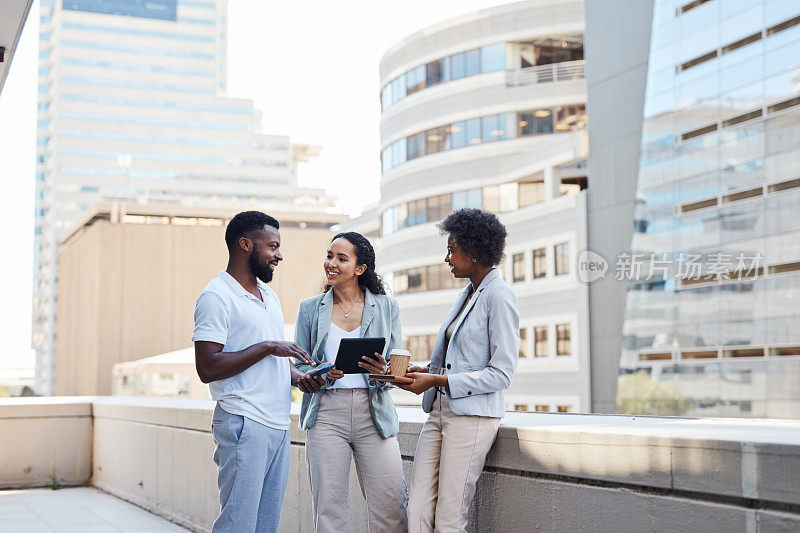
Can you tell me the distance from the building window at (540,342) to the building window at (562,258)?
9.25 feet

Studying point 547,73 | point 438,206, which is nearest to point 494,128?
point 547,73

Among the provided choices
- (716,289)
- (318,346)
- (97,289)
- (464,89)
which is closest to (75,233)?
(97,289)

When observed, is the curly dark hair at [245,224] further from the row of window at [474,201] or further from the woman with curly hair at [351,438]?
the row of window at [474,201]

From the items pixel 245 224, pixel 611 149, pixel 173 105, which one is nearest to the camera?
pixel 245 224

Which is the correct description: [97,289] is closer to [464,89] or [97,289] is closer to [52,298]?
[464,89]

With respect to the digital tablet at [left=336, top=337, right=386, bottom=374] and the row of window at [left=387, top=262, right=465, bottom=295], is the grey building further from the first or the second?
the digital tablet at [left=336, top=337, right=386, bottom=374]

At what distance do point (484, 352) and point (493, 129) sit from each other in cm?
4565

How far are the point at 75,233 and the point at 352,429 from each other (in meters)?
94.9

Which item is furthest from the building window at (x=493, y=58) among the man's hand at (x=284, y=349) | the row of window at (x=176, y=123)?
the row of window at (x=176, y=123)

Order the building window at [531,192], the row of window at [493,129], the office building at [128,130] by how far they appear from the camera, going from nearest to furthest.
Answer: the building window at [531,192] → the row of window at [493,129] → the office building at [128,130]

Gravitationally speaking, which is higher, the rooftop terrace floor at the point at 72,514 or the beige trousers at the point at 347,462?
the beige trousers at the point at 347,462

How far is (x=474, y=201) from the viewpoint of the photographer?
49219 mm

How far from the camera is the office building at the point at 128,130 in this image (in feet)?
499

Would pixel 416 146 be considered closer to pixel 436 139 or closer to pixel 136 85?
pixel 436 139
